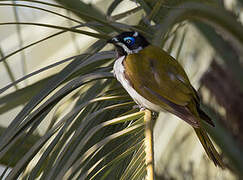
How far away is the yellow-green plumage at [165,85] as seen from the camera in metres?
1.24

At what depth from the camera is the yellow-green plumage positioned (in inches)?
48.9

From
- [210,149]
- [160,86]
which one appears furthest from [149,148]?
[160,86]

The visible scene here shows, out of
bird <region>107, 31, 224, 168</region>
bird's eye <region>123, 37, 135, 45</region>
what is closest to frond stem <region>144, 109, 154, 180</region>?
bird <region>107, 31, 224, 168</region>

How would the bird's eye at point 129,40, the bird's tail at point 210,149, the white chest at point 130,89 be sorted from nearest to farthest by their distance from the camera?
the bird's tail at point 210,149
the white chest at point 130,89
the bird's eye at point 129,40

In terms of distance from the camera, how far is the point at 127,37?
1.57 metres

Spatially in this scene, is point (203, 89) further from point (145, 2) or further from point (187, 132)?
point (145, 2)

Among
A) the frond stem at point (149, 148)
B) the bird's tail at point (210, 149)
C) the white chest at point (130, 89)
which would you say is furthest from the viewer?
the white chest at point (130, 89)

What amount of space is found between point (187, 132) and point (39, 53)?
84 centimetres

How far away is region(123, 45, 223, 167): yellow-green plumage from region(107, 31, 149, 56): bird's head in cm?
9

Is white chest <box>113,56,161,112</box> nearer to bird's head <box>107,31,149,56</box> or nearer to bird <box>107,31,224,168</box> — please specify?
bird <box>107,31,224,168</box>

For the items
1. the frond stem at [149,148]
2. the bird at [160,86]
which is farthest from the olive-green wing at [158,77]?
the frond stem at [149,148]

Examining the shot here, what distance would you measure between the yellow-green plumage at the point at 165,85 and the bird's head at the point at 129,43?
3.4 inches

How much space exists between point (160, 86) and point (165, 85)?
0.05 feet

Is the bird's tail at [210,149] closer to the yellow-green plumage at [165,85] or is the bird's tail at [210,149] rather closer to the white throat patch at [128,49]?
the yellow-green plumage at [165,85]
